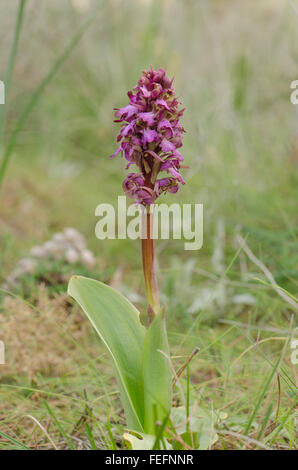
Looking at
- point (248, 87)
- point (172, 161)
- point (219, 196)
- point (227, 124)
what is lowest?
point (172, 161)

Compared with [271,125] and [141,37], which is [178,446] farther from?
[141,37]

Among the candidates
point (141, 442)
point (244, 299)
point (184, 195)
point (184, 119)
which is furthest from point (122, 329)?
point (184, 119)

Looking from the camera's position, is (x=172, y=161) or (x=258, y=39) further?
(x=258, y=39)

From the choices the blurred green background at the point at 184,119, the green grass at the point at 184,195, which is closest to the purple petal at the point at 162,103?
the green grass at the point at 184,195

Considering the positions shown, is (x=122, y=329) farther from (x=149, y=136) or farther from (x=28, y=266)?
(x=28, y=266)

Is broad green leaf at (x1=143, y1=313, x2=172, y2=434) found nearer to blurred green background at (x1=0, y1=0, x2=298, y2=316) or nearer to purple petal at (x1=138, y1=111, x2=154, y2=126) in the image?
purple petal at (x1=138, y1=111, x2=154, y2=126)

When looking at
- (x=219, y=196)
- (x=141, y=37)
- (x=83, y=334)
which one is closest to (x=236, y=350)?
(x=83, y=334)
